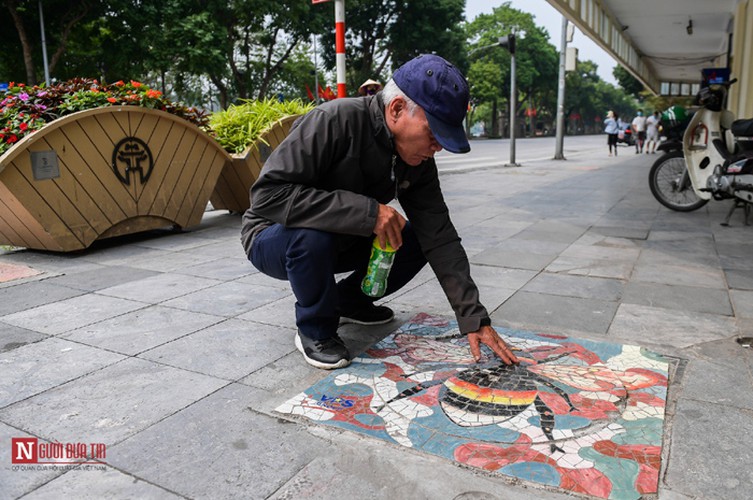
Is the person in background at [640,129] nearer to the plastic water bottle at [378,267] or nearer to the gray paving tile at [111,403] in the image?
the plastic water bottle at [378,267]

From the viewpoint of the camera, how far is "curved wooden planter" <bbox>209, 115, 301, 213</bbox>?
21.7 ft

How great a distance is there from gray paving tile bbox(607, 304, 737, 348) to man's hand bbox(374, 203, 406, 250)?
1.30m

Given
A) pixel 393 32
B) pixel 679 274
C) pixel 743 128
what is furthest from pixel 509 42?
pixel 393 32

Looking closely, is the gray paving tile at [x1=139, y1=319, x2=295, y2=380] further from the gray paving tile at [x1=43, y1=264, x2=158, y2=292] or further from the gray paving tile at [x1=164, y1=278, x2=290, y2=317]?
the gray paving tile at [x1=43, y1=264, x2=158, y2=292]

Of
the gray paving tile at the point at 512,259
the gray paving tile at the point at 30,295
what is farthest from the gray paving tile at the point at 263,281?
the gray paving tile at the point at 512,259

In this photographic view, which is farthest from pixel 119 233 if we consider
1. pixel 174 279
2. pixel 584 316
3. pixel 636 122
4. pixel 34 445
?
pixel 636 122

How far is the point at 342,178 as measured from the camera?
7.98ft

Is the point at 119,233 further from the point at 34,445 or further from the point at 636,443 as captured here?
the point at 636,443

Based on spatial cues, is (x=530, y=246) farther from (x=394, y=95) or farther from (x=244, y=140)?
(x=244, y=140)

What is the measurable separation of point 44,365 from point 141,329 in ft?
1.76

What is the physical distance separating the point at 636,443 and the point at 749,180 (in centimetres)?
453

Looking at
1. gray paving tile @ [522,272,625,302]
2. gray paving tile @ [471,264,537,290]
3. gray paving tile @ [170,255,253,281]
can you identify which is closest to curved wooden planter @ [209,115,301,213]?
gray paving tile @ [170,255,253,281]

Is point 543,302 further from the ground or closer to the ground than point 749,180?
closer to the ground

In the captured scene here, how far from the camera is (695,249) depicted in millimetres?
5004
